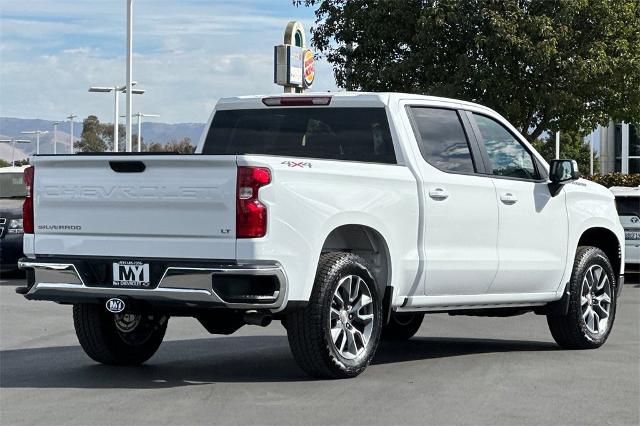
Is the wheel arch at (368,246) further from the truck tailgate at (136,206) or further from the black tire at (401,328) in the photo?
the black tire at (401,328)

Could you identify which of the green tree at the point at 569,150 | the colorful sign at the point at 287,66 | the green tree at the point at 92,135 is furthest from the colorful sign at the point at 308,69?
the green tree at the point at 92,135

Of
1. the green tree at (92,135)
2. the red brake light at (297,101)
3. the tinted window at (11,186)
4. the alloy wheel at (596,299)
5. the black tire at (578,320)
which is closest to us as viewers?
the red brake light at (297,101)

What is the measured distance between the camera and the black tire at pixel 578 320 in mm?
10938

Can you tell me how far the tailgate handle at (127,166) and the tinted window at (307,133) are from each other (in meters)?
1.70

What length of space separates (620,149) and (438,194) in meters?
70.1

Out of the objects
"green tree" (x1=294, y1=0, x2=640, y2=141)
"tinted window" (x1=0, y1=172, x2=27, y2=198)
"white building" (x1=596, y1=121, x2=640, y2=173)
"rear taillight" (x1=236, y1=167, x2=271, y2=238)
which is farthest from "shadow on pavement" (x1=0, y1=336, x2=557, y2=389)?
"white building" (x1=596, y1=121, x2=640, y2=173)

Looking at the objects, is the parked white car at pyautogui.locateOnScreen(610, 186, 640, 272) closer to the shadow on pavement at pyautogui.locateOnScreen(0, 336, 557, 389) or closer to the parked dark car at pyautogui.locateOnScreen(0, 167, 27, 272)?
the shadow on pavement at pyautogui.locateOnScreen(0, 336, 557, 389)

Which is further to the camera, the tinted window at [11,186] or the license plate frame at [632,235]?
the tinted window at [11,186]

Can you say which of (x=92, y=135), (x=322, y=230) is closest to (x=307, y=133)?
(x=322, y=230)

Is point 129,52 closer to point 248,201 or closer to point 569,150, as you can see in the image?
point 248,201

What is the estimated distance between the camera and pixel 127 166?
8523mm

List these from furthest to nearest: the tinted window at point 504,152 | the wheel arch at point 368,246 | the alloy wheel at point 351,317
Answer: the tinted window at point 504,152
the wheel arch at point 368,246
the alloy wheel at point 351,317

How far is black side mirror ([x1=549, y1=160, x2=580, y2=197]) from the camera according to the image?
10.8 metres

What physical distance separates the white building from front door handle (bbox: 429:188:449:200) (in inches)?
2641
